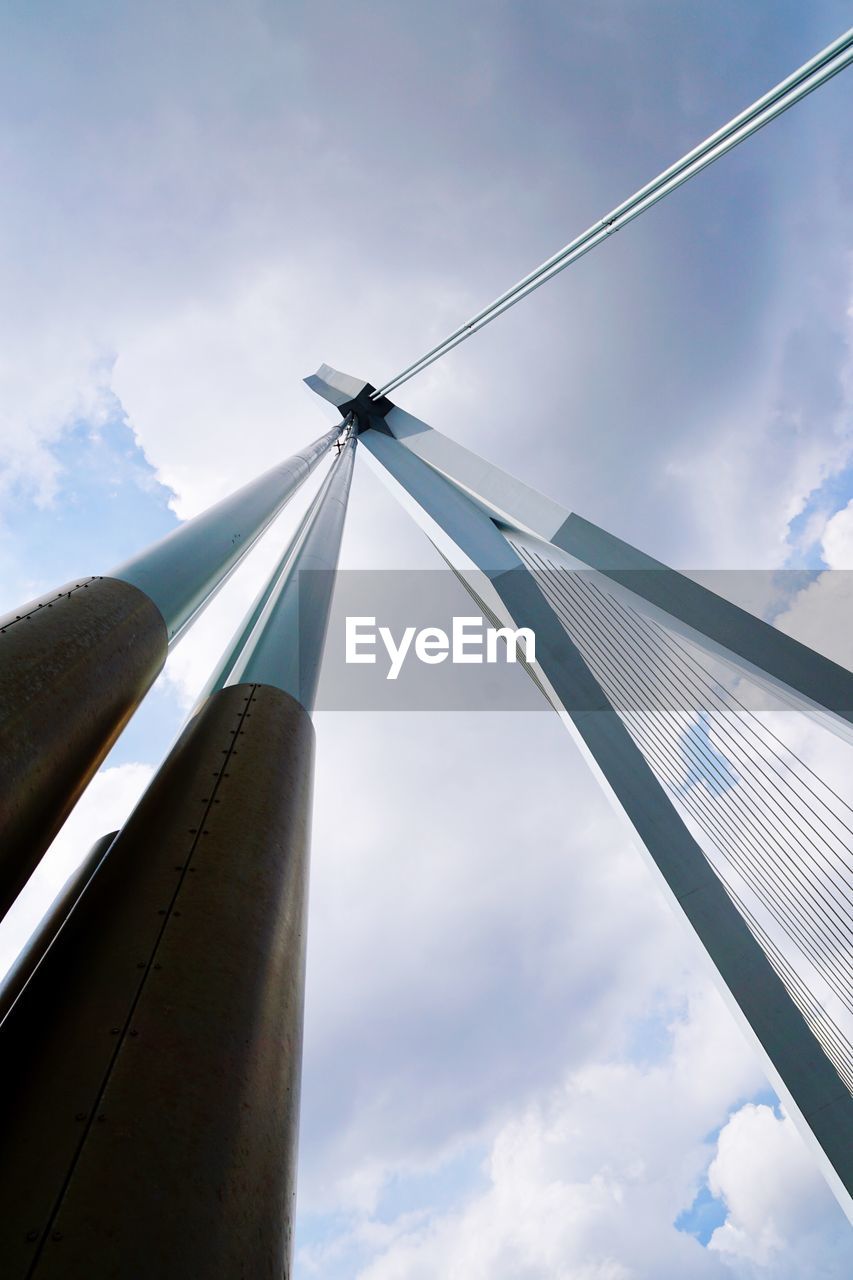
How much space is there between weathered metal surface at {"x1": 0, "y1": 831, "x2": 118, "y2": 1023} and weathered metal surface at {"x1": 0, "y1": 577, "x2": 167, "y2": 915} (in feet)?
2.46

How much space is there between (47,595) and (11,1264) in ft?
11.2

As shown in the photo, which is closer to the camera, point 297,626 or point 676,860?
point 297,626

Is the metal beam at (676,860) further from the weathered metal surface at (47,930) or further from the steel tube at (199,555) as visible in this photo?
the weathered metal surface at (47,930)

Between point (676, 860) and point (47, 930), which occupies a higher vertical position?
point (676, 860)

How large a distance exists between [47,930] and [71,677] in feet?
6.98

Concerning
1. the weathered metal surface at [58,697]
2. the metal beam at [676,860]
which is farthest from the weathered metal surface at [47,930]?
the metal beam at [676,860]

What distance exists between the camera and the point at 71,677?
145 inches

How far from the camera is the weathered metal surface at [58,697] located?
3131mm

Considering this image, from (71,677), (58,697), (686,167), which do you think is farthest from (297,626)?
(686,167)

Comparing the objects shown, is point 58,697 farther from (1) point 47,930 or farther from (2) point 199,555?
(2) point 199,555

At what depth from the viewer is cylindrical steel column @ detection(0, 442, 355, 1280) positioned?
6.48 ft

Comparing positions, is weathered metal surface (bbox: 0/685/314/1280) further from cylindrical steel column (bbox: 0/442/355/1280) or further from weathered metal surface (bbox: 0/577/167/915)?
weathered metal surface (bbox: 0/577/167/915)

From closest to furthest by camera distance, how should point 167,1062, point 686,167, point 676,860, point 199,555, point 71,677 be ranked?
point 167,1062, point 71,677, point 199,555, point 676,860, point 686,167

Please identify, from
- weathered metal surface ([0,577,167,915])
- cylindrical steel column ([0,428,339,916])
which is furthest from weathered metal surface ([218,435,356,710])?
weathered metal surface ([0,577,167,915])
